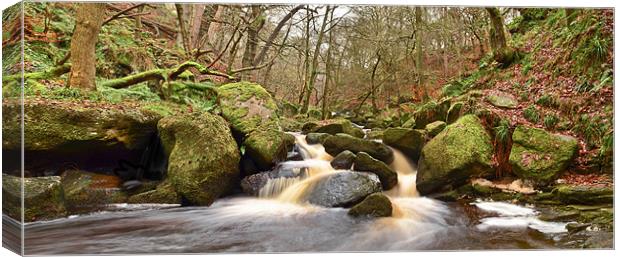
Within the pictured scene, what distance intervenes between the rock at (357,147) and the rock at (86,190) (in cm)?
200

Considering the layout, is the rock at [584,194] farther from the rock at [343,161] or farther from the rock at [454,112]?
the rock at [343,161]

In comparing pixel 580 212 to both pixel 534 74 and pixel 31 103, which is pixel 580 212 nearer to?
pixel 534 74

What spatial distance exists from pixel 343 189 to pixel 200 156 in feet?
4.72

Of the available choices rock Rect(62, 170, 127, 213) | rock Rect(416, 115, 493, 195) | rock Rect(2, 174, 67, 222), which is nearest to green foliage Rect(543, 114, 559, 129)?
rock Rect(416, 115, 493, 195)

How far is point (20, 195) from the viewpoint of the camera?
3873mm

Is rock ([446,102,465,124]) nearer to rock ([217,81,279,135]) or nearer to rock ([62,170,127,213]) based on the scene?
rock ([217,81,279,135])

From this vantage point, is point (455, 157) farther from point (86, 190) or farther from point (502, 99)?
point (86, 190)

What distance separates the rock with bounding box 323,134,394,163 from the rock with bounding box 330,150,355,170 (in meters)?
0.05

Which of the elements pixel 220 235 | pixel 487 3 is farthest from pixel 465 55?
pixel 220 235

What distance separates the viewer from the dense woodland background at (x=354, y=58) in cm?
434

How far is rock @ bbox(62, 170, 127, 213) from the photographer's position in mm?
4008

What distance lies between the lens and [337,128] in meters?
4.55

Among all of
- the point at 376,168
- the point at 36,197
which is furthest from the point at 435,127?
the point at 36,197

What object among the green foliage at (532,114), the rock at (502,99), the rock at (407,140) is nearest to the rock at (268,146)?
the rock at (407,140)
